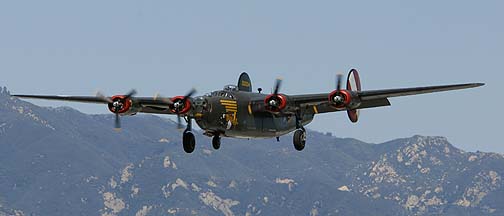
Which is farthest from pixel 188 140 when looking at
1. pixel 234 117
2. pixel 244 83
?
pixel 244 83

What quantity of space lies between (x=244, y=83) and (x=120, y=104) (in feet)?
44.2

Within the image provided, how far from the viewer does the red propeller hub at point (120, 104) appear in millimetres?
91188

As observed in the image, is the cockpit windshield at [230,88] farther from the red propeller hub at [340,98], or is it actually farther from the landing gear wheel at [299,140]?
the red propeller hub at [340,98]

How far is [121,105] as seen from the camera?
91.3 meters

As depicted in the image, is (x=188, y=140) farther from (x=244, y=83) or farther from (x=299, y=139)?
(x=244, y=83)

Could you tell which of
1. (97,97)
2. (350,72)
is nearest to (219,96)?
(97,97)

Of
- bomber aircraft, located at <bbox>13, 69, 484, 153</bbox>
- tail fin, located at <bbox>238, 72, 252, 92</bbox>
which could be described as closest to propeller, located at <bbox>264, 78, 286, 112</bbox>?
bomber aircraft, located at <bbox>13, 69, 484, 153</bbox>

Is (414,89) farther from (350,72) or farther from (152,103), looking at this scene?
(350,72)

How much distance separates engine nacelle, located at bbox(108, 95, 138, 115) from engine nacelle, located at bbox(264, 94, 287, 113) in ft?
37.1

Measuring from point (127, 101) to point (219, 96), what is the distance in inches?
301

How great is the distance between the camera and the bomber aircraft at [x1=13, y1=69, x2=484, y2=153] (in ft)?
293

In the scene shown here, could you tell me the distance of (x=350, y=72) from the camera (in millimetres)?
119625

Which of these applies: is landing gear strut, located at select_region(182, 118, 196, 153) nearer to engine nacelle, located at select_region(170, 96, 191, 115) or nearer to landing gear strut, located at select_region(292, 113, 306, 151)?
engine nacelle, located at select_region(170, 96, 191, 115)

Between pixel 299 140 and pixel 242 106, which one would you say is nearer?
pixel 242 106
